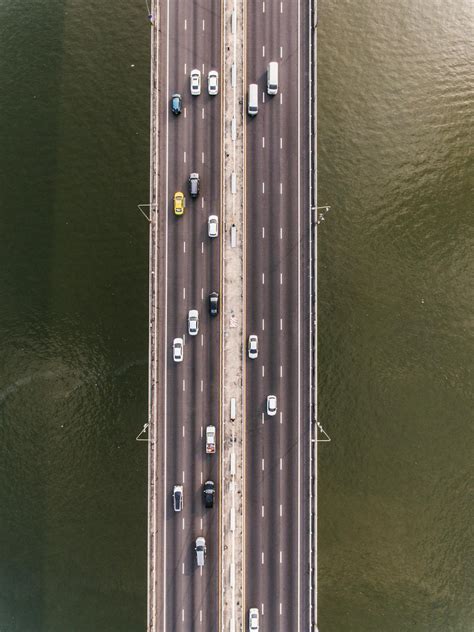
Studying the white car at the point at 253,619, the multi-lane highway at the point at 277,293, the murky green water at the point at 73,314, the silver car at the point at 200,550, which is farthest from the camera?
the murky green water at the point at 73,314

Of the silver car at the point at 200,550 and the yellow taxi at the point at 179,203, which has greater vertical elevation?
the yellow taxi at the point at 179,203

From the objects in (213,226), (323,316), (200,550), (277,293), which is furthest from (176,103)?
(200,550)

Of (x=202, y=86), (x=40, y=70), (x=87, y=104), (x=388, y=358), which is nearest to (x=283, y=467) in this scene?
(x=388, y=358)

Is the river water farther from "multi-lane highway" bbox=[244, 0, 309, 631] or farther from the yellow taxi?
the yellow taxi

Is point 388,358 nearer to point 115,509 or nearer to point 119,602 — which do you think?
point 115,509

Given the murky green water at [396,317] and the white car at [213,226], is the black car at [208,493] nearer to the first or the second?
the murky green water at [396,317]

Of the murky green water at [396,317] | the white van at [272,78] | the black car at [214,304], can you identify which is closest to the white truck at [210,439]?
the murky green water at [396,317]
